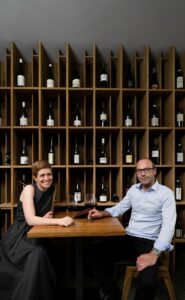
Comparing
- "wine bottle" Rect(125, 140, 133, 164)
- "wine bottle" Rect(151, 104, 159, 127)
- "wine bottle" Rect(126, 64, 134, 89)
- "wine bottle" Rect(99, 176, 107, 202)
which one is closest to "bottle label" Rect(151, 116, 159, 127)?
"wine bottle" Rect(151, 104, 159, 127)

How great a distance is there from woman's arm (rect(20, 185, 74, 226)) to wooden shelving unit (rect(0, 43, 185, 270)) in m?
0.77

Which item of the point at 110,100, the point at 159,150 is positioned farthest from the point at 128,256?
the point at 110,100

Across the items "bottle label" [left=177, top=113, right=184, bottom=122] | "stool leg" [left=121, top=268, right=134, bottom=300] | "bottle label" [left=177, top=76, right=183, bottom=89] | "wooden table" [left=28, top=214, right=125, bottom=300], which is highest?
"bottle label" [left=177, top=76, right=183, bottom=89]

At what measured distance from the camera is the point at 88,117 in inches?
118

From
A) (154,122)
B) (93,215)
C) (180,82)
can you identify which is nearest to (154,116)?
(154,122)

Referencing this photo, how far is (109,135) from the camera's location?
2.86 meters

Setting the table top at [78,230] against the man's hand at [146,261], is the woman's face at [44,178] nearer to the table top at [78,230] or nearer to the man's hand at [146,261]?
the table top at [78,230]

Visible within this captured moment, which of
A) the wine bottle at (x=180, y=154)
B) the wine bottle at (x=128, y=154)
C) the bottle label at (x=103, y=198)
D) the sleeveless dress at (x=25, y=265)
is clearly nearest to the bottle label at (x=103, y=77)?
the wine bottle at (x=128, y=154)

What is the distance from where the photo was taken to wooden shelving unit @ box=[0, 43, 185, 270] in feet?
8.64

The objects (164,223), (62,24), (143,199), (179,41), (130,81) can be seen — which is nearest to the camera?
(164,223)

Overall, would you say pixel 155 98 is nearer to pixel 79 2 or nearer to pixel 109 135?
pixel 109 135

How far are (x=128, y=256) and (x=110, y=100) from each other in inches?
61.5

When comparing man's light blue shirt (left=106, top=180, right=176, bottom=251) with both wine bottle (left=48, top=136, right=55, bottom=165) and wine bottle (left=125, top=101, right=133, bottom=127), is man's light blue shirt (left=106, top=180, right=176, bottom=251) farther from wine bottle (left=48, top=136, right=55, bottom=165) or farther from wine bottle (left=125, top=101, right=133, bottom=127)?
wine bottle (left=48, top=136, right=55, bottom=165)

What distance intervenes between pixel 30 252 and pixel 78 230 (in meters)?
0.41
